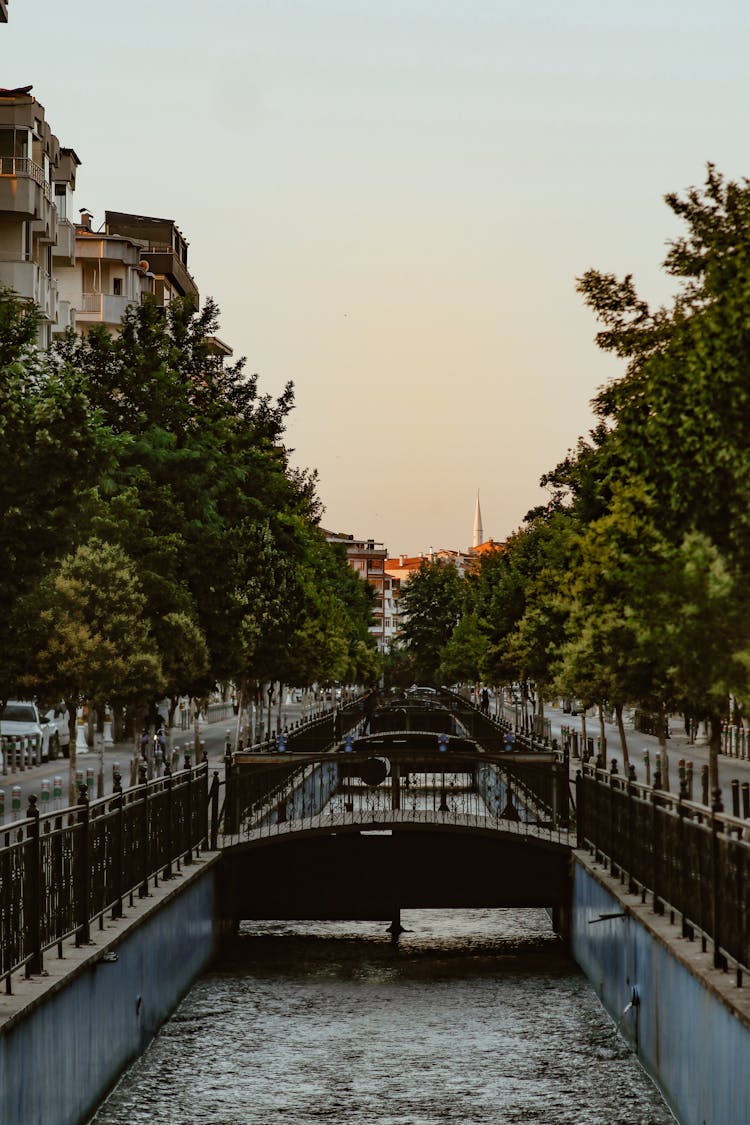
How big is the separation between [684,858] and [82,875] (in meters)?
4.56

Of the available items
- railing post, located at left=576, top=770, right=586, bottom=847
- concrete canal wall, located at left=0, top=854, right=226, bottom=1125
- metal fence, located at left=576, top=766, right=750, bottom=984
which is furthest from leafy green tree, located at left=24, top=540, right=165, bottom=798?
metal fence, located at left=576, top=766, right=750, bottom=984

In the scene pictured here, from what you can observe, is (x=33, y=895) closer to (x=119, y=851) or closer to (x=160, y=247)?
(x=119, y=851)

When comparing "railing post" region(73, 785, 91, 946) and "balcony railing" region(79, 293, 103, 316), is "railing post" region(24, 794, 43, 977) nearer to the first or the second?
"railing post" region(73, 785, 91, 946)

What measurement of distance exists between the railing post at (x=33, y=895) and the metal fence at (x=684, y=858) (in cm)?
447

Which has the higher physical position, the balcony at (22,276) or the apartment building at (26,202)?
the apartment building at (26,202)

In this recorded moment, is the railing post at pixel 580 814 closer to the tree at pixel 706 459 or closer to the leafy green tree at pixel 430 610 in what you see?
the tree at pixel 706 459

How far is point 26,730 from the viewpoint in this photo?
54750 millimetres

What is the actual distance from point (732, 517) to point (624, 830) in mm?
4864

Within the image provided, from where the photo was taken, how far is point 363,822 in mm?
25672

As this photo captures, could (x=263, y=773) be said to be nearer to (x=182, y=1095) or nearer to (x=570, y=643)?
(x=182, y=1095)

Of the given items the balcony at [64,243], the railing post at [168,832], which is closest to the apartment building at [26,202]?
the balcony at [64,243]

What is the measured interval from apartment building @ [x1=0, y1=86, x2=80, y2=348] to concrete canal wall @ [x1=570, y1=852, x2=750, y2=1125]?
1478 inches

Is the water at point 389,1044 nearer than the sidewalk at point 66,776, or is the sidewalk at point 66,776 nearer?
the water at point 389,1044

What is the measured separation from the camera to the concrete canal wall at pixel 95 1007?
11500 mm
